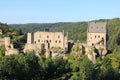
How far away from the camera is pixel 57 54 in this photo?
64.4 metres

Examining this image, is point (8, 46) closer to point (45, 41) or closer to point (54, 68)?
point (45, 41)

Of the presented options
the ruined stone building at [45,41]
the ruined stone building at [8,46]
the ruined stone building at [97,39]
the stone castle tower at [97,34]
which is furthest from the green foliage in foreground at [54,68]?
the ruined stone building at [8,46]

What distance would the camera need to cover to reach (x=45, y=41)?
67.8 m

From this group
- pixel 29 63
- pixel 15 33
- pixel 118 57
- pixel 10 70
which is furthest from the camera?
pixel 15 33

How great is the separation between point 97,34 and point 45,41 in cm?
872

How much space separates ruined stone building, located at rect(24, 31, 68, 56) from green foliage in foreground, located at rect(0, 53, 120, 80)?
235cm

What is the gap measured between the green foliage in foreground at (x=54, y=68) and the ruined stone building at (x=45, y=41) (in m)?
2.35

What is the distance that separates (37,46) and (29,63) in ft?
33.2

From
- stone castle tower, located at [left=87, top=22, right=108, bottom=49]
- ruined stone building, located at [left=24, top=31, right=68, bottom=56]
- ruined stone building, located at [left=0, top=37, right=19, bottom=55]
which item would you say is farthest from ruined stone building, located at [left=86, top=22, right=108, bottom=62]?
ruined stone building, located at [left=0, top=37, right=19, bottom=55]

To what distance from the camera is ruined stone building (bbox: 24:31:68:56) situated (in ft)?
214

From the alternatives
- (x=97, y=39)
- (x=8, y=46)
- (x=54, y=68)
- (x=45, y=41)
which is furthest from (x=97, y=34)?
(x=8, y=46)

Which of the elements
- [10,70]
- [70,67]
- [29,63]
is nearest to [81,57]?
[70,67]

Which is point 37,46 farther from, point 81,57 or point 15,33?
point 15,33

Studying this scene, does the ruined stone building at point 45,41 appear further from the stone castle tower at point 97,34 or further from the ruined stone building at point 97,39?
the stone castle tower at point 97,34
